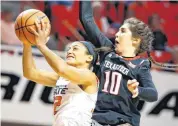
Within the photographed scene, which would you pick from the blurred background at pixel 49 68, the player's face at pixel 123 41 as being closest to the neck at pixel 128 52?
the player's face at pixel 123 41

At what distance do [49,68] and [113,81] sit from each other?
361 cm

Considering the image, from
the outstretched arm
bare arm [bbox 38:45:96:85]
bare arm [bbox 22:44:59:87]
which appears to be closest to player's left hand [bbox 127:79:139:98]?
the outstretched arm

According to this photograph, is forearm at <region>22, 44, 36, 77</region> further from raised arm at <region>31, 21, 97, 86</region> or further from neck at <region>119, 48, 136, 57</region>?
neck at <region>119, 48, 136, 57</region>

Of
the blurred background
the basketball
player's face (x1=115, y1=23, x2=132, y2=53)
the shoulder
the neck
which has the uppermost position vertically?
the basketball

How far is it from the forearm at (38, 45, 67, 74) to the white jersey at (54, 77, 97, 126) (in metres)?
0.32

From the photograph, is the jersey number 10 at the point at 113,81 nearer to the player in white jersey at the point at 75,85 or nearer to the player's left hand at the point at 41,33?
the player in white jersey at the point at 75,85

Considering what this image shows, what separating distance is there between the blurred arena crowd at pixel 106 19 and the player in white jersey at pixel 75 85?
11.6 feet

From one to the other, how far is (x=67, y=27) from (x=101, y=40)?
375 cm

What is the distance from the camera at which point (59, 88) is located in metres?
3.86

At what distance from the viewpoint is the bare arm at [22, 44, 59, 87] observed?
3.81 m

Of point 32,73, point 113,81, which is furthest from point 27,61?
point 113,81

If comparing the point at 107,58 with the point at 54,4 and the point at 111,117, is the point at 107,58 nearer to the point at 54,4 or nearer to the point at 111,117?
the point at 111,117

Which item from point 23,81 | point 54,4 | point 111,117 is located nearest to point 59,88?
point 111,117

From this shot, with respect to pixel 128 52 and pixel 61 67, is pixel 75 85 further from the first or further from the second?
pixel 128 52
